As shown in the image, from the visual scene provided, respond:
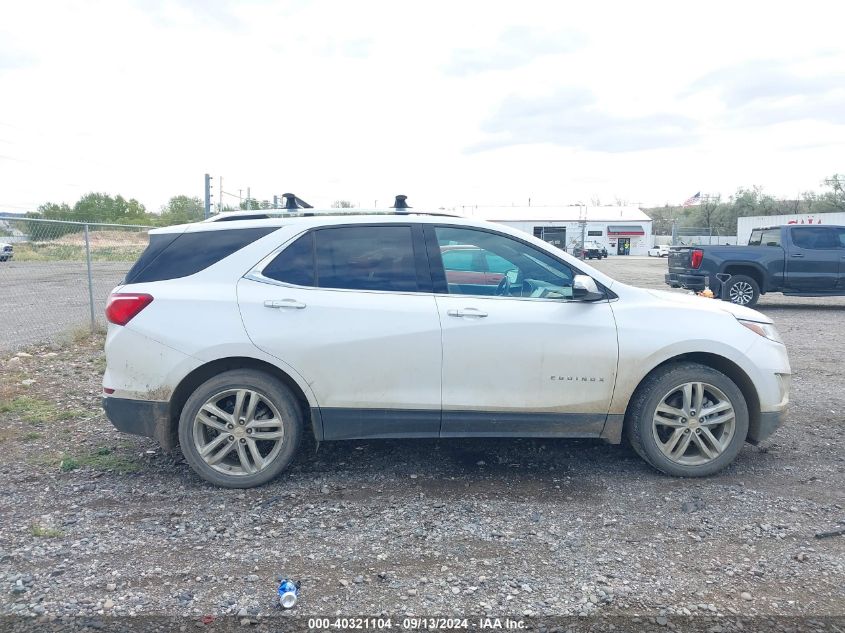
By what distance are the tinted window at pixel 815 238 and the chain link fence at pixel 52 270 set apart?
13.1m

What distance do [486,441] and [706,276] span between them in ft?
34.6

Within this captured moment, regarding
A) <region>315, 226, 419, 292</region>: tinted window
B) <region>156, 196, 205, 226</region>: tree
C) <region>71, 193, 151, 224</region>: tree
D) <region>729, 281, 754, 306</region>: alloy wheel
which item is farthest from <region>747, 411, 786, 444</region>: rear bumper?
<region>71, 193, 151, 224</region>: tree

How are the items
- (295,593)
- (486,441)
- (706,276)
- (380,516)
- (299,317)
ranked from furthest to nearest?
1. (706,276)
2. (486,441)
3. (299,317)
4. (380,516)
5. (295,593)

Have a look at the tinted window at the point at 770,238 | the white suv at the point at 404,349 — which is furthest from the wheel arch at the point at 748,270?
the white suv at the point at 404,349

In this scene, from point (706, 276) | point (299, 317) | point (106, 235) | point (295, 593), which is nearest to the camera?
point (295, 593)

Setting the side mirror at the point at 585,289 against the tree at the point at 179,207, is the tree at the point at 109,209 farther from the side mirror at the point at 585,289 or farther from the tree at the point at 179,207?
the side mirror at the point at 585,289

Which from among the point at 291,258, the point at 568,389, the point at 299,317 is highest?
the point at 291,258

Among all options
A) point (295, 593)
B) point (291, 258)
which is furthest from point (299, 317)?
point (295, 593)

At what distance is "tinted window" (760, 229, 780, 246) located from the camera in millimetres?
14312

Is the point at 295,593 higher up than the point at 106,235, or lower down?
lower down

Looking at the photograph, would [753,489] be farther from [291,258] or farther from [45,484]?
[45,484]

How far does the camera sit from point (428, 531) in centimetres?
361

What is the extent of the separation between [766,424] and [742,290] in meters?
10.7

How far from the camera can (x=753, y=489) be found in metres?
4.19
